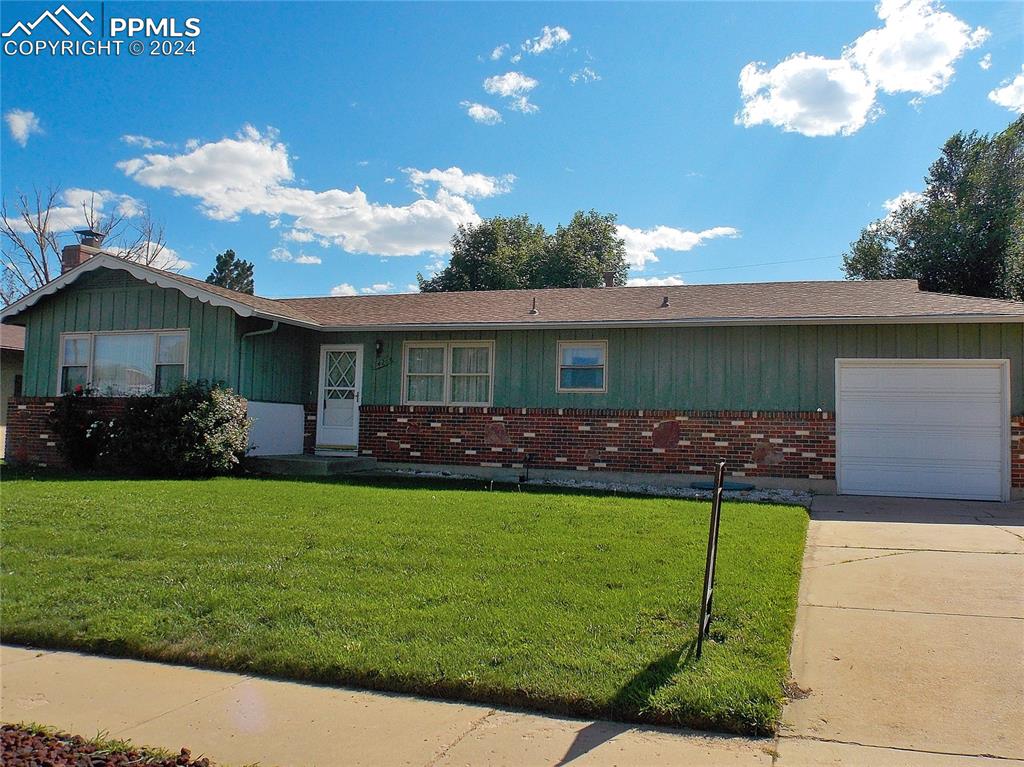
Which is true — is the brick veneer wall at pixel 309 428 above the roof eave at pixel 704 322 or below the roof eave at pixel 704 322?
below

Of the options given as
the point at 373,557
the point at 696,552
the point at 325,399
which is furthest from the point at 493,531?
the point at 325,399

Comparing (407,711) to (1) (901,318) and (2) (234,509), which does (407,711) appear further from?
(1) (901,318)

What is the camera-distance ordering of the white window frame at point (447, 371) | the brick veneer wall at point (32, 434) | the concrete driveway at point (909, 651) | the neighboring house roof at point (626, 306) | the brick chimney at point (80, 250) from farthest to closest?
the brick chimney at point (80, 250), the brick veneer wall at point (32, 434), the white window frame at point (447, 371), the neighboring house roof at point (626, 306), the concrete driveway at point (909, 651)

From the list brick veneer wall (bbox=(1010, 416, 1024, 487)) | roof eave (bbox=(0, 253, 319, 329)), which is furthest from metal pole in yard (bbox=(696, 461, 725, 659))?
roof eave (bbox=(0, 253, 319, 329))

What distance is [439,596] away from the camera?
17.9 feet

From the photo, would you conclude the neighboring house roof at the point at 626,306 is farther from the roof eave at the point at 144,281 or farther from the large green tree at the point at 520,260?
the large green tree at the point at 520,260

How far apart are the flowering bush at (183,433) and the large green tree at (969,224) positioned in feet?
84.1

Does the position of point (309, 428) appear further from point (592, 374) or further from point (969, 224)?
point (969, 224)

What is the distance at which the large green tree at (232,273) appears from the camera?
63.5m

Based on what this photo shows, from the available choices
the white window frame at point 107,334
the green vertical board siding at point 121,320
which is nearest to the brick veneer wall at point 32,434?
the green vertical board siding at point 121,320

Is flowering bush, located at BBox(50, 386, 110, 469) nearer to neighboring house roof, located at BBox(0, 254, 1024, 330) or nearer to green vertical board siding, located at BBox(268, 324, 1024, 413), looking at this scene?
neighboring house roof, located at BBox(0, 254, 1024, 330)

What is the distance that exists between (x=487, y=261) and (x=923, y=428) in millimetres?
25864

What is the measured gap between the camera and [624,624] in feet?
16.0

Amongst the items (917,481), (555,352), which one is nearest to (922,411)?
(917,481)
